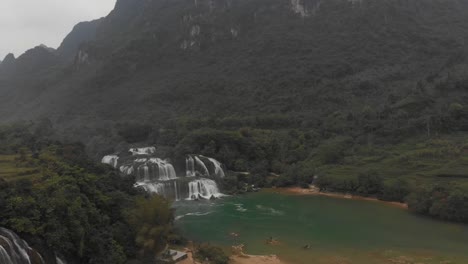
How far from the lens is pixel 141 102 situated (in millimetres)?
90625

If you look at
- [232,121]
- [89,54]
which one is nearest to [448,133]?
[232,121]

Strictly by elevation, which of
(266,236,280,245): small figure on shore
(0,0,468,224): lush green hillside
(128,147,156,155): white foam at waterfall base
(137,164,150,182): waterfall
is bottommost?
(266,236,280,245): small figure on shore

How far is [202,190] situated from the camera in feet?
133

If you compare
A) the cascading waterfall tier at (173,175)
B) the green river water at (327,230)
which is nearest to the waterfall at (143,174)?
the cascading waterfall tier at (173,175)

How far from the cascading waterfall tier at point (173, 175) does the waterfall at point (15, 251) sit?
21336mm

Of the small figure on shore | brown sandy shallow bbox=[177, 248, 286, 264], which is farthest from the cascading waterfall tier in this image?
brown sandy shallow bbox=[177, 248, 286, 264]

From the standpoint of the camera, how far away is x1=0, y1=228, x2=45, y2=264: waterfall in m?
13.6

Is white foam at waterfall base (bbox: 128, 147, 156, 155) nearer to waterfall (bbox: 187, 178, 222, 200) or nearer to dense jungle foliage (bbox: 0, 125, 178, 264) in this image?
waterfall (bbox: 187, 178, 222, 200)

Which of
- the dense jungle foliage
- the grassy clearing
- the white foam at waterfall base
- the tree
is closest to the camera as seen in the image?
the dense jungle foliage

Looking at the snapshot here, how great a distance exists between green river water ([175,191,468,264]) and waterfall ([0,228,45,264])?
11.6m

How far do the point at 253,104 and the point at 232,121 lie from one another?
1297 cm

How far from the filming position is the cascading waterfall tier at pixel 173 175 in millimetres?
39594

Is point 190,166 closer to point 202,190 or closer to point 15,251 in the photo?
point 202,190

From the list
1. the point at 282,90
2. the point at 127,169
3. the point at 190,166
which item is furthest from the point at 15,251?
the point at 282,90
